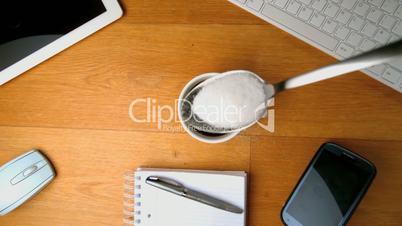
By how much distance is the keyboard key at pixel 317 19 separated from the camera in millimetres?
475

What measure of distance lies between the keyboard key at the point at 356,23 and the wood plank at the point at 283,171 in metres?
0.16

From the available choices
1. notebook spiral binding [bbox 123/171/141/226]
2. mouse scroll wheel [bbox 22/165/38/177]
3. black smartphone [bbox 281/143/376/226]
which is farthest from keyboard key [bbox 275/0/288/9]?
mouse scroll wheel [bbox 22/165/38/177]

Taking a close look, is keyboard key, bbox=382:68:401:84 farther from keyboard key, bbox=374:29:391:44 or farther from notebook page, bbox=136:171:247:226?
notebook page, bbox=136:171:247:226

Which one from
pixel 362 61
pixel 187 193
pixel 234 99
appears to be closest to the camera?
pixel 362 61

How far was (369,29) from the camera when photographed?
1.53 feet

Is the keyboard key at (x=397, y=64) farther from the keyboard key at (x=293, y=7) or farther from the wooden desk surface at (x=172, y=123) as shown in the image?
the keyboard key at (x=293, y=7)

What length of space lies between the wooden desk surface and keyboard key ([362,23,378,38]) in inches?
2.4

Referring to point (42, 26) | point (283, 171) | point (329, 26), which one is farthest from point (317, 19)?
point (42, 26)

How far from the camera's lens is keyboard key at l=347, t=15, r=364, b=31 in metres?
0.47

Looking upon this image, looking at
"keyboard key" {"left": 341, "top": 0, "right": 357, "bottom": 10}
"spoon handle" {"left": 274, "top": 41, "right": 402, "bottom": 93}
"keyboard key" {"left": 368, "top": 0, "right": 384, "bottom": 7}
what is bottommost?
"spoon handle" {"left": 274, "top": 41, "right": 402, "bottom": 93}

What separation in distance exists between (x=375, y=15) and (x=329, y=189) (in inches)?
9.7

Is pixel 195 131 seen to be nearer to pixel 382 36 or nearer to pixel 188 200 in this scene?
pixel 188 200

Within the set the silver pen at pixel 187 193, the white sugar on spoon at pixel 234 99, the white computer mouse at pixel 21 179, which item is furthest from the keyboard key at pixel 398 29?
the white computer mouse at pixel 21 179

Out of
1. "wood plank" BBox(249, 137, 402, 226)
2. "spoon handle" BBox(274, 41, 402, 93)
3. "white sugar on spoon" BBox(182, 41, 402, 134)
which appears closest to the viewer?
"spoon handle" BBox(274, 41, 402, 93)
